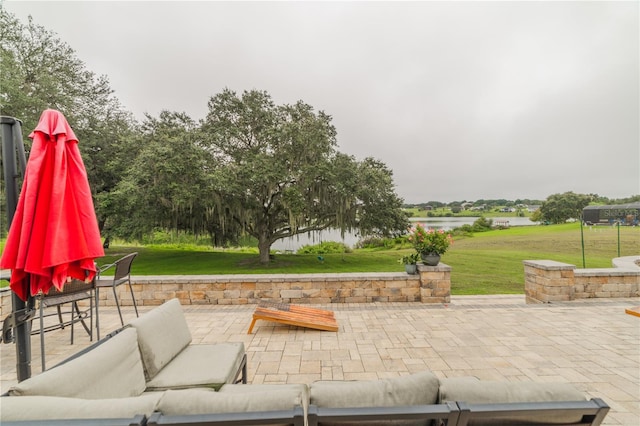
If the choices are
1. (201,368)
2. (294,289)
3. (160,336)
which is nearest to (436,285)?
(294,289)

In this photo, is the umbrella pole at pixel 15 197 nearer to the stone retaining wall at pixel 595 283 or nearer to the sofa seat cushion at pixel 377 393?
the sofa seat cushion at pixel 377 393

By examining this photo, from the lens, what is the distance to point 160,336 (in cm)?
250

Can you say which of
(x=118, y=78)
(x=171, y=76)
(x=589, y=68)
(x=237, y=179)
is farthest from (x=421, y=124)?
(x=118, y=78)

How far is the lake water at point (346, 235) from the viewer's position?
48.8 ft

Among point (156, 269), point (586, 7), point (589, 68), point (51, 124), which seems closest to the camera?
point (51, 124)

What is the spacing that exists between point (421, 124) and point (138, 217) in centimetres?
1503

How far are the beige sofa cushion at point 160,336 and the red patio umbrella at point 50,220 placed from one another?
2.34 ft

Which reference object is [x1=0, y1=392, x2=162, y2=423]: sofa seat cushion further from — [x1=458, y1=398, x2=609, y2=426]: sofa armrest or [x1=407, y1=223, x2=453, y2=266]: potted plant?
[x1=407, y1=223, x2=453, y2=266]: potted plant

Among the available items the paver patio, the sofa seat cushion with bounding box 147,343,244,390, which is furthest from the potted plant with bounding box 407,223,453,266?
the sofa seat cushion with bounding box 147,343,244,390

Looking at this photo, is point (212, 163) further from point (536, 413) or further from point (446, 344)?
point (536, 413)

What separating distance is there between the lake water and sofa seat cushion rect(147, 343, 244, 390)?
17.5 feet

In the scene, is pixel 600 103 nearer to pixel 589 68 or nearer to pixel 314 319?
pixel 589 68

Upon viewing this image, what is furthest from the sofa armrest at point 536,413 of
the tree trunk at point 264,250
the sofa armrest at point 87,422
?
the tree trunk at point 264,250

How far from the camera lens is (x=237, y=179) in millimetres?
12312
